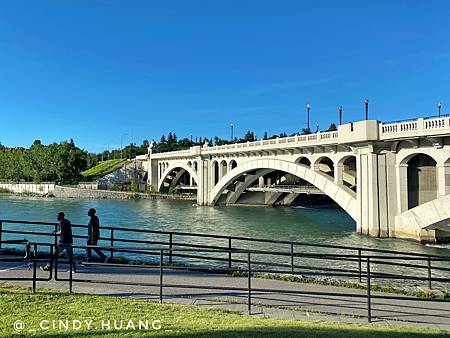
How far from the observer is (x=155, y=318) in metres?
5.59

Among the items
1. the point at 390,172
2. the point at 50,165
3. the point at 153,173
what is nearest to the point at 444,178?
the point at 390,172

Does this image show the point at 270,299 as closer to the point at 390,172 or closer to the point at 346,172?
the point at 390,172

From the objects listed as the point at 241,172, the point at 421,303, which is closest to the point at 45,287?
the point at 421,303

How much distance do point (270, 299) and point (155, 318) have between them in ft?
8.92

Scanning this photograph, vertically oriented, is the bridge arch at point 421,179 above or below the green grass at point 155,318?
above

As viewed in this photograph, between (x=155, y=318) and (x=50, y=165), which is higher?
(x=50, y=165)

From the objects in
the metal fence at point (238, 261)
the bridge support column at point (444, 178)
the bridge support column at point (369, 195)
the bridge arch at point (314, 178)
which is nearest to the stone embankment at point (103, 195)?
the bridge arch at point (314, 178)

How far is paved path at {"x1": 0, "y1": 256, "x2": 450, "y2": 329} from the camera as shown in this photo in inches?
264

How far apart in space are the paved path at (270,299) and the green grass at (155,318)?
1.85 ft

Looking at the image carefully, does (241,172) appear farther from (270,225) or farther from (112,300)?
(112,300)

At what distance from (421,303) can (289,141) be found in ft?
105

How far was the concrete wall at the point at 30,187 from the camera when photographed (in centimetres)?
8497

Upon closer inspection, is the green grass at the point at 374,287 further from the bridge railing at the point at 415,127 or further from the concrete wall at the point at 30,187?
the concrete wall at the point at 30,187

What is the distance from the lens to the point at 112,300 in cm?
648
